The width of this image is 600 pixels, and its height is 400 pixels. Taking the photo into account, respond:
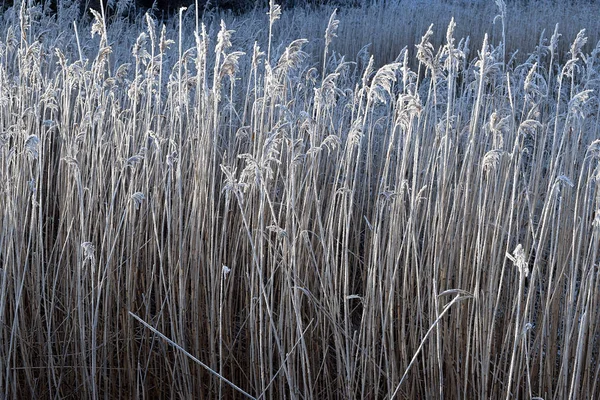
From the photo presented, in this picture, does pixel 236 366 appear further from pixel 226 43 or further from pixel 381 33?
pixel 381 33

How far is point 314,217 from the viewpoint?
2.09m

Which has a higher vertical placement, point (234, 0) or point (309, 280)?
point (234, 0)

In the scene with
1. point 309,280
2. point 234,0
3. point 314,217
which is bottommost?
point 309,280

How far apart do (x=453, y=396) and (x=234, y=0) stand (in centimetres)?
998

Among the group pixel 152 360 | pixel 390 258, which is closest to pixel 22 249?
pixel 152 360

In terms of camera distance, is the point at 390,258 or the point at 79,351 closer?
the point at 390,258

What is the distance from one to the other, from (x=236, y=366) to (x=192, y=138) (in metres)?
0.64

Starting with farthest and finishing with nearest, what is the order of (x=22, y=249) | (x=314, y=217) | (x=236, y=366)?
(x=314, y=217) → (x=236, y=366) → (x=22, y=249)

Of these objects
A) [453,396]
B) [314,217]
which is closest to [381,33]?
[314,217]

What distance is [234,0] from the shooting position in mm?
10898

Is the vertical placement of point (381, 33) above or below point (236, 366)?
above

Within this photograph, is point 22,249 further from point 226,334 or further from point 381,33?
point 381,33

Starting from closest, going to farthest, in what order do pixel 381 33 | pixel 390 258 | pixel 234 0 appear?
pixel 390 258 < pixel 381 33 < pixel 234 0

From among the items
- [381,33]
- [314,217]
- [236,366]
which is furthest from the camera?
[381,33]
